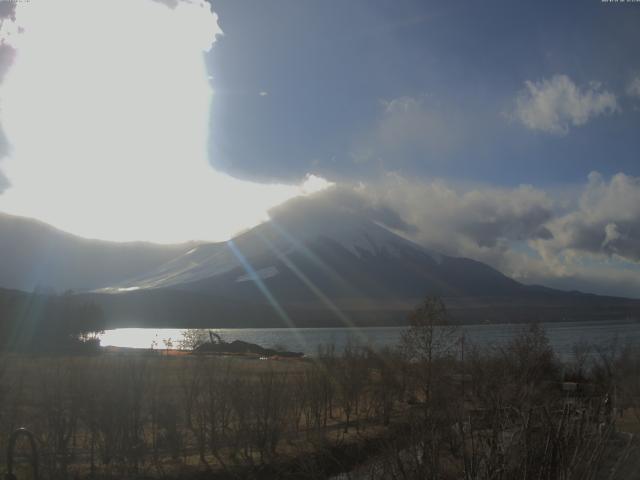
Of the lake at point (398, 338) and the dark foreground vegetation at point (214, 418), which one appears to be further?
the lake at point (398, 338)

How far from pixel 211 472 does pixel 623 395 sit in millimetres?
16369

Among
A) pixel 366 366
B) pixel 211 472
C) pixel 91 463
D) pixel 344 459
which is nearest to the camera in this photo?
pixel 91 463

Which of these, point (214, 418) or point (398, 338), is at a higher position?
point (214, 418)

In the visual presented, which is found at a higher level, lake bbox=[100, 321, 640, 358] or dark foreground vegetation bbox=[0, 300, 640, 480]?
dark foreground vegetation bbox=[0, 300, 640, 480]

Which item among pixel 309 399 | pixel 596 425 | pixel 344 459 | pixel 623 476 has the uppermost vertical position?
pixel 596 425

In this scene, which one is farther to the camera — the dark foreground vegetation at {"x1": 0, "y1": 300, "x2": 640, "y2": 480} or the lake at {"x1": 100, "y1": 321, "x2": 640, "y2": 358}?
the lake at {"x1": 100, "y1": 321, "x2": 640, "y2": 358}

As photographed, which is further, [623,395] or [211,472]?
[623,395]

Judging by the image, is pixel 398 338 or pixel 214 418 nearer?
pixel 214 418

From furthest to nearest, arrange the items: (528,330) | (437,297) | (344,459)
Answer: (528,330) → (437,297) → (344,459)

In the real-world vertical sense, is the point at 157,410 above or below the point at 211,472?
above

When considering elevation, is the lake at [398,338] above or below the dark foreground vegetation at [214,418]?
below

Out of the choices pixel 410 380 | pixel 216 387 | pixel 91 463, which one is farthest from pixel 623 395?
pixel 91 463

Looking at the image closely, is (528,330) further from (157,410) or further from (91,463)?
(91,463)

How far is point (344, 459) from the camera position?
20141 millimetres
